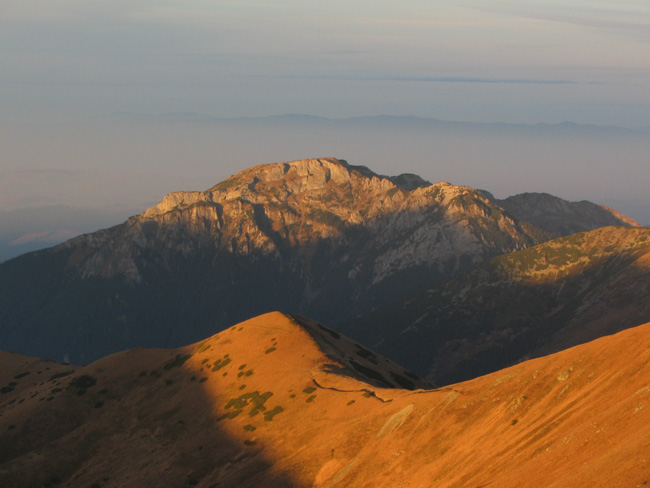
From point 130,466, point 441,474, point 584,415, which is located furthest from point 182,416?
point 584,415

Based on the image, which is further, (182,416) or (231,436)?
(182,416)

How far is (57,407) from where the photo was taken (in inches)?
5064

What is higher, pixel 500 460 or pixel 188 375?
pixel 500 460

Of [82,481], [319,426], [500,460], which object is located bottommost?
[82,481]

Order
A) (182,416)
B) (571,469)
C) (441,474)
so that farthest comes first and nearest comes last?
(182,416)
(441,474)
(571,469)

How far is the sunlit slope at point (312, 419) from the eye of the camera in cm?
6606

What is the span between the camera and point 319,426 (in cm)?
9681

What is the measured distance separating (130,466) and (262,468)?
24.3 m

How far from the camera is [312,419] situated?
3927 inches

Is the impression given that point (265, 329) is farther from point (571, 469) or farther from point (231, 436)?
point (571, 469)

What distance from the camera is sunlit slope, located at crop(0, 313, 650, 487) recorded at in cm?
6606

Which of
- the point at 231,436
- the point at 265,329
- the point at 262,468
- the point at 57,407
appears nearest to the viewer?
the point at 262,468

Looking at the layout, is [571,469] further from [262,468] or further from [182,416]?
[182,416]

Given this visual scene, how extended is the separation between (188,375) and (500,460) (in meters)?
74.2
